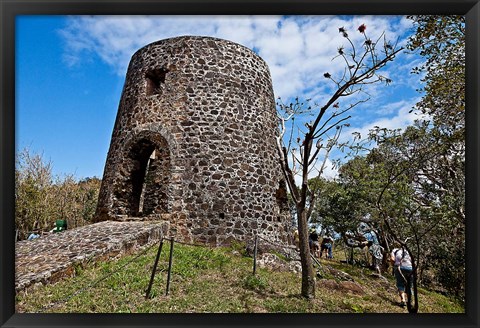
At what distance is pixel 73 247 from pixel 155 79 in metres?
5.10

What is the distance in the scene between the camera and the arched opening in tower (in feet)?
29.7

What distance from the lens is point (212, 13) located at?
3701mm

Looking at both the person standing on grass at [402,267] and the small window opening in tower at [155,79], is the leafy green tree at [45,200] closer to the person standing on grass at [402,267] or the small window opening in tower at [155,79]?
the small window opening in tower at [155,79]

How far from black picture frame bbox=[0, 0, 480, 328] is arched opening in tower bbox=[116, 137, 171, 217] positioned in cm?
539

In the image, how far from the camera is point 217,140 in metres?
9.34

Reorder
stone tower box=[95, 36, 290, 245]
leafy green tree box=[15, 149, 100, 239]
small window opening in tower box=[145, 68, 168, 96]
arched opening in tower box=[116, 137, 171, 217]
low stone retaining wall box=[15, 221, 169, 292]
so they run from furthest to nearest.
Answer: leafy green tree box=[15, 149, 100, 239] → small window opening in tower box=[145, 68, 168, 96] → arched opening in tower box=[116, 137, 171, 217] → stone tower box=[95, 36, 290, 245] → low stone retaining wall box=[15, 221, 169, 292]

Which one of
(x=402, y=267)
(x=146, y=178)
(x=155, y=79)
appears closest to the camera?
(x=402, y=267)

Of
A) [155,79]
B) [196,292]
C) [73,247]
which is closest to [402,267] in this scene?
[196,292]

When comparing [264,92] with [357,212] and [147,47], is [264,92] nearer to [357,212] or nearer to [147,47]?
[147,47]

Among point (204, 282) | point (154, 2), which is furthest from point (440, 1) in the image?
point (204, 282)

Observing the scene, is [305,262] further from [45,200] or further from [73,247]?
[45,200]

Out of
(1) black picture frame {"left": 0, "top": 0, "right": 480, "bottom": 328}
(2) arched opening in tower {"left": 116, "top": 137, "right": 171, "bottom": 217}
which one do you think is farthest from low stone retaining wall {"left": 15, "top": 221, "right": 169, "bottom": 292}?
(1) black picture frame {"left": 0, "top": 0, "right": 480, "bottom": 328}

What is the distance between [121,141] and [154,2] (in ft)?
22.3

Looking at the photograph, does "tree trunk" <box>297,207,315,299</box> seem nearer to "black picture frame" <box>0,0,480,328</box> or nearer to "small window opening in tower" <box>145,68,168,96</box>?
"black picture frame" <box>0,0,480,328</box>
